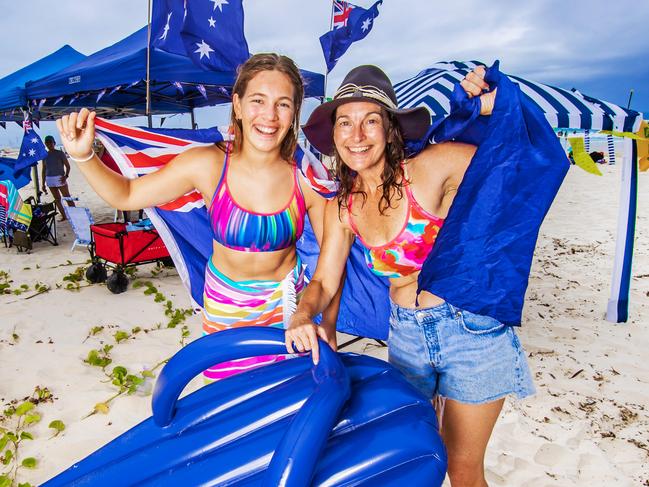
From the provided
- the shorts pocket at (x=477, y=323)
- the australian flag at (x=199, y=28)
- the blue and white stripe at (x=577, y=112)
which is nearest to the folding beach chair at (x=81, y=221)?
the australian flag at (x=199, y=28)

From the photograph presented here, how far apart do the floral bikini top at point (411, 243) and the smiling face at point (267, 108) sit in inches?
21.3

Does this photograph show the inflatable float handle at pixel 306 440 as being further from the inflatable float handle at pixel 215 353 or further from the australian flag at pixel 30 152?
the australian flag at pixel 30 152

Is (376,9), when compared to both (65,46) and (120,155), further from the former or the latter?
(65,46)

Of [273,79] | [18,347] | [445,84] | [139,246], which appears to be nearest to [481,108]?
[273,79]

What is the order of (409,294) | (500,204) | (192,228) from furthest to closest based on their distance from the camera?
(192,228)
(409,294)
(500,204)

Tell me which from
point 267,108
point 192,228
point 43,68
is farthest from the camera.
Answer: point 43,68

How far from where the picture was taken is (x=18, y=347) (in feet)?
11.2

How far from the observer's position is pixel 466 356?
1347 mm

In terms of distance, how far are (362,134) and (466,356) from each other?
0.79 metres

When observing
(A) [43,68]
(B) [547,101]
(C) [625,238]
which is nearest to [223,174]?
(B) [547,101]

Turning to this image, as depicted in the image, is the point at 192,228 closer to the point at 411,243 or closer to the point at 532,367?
the point at 411,243

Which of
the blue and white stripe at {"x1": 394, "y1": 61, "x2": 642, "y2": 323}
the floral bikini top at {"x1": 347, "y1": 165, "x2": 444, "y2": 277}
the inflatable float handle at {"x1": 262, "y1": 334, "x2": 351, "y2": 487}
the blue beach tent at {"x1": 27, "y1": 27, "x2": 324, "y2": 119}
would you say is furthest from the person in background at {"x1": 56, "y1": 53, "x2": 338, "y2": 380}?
the blue beach tent at {"x1": 27, "y1": 27, "x2": 324, "y2": 119}

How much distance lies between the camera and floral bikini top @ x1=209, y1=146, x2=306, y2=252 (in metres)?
1.67

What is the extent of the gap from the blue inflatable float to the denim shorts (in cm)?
58
